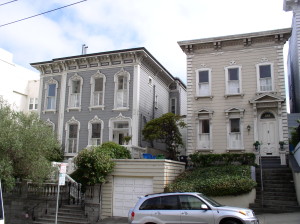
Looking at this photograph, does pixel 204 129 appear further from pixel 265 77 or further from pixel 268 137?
pixel 265 77

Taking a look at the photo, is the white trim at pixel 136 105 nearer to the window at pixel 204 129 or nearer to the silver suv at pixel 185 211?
the window at pixel 204 129

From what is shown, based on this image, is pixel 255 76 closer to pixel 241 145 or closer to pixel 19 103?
pixel 241 145

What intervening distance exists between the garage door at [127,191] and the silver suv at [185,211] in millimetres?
5288

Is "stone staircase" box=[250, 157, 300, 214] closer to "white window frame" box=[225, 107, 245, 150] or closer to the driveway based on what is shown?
the driveway

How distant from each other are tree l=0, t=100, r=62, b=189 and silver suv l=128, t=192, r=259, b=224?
6.12m

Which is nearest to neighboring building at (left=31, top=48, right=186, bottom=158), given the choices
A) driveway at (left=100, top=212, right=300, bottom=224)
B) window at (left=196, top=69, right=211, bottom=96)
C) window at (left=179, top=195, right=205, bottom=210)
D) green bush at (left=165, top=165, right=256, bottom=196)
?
window at (left=196, top=69, right=211, bottom=96)

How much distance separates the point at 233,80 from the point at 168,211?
42.2ft

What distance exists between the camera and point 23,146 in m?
15.6

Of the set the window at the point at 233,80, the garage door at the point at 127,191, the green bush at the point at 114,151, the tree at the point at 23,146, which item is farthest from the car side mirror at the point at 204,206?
the window at the point at 233,80

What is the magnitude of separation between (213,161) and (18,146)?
10703 mm

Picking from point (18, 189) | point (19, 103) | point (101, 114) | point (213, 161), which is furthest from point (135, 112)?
point (19, 103)

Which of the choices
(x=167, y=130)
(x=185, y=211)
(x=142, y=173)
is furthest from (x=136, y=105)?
(x=185, y=211)

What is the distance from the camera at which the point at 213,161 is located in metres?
20.3

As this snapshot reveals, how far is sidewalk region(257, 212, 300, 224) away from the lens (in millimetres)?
13424
